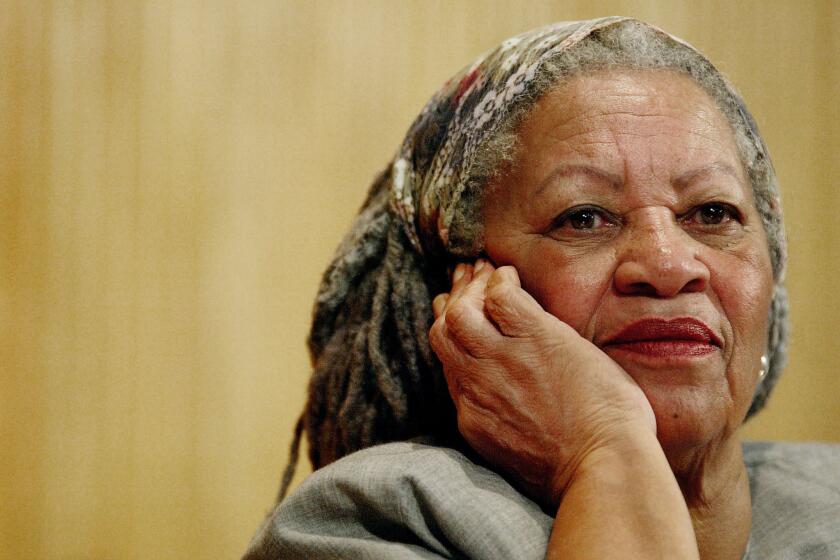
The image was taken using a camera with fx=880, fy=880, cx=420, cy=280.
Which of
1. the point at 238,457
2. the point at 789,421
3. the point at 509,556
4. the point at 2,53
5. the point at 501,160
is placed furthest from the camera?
the point at 789,421

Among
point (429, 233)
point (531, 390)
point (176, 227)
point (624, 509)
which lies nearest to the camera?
point (624, 509)

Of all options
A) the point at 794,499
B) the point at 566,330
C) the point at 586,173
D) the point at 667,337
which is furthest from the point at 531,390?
the point at 794,499

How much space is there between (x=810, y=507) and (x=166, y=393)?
126 centimetres

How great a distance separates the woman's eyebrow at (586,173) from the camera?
3.93ft

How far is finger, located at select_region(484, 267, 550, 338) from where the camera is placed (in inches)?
44.1

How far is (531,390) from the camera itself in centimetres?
109

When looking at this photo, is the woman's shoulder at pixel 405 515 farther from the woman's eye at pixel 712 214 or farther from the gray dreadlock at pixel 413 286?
the woman's eye at pixel 712 214

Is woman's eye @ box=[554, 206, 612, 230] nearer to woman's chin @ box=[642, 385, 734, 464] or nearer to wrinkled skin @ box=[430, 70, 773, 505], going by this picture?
wrinkled skin @ box=[430, 70, 773, 505]

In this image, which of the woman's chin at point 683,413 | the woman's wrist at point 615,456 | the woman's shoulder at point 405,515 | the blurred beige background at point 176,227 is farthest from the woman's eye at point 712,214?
the blurred beige background at point 176,227

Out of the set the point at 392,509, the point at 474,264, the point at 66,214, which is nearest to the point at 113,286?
the point at 66,214

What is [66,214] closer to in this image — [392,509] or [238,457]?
[238,457]

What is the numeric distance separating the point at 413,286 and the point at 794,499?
691mm

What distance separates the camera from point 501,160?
127cm

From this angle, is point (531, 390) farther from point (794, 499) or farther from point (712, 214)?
point (794, 499)
